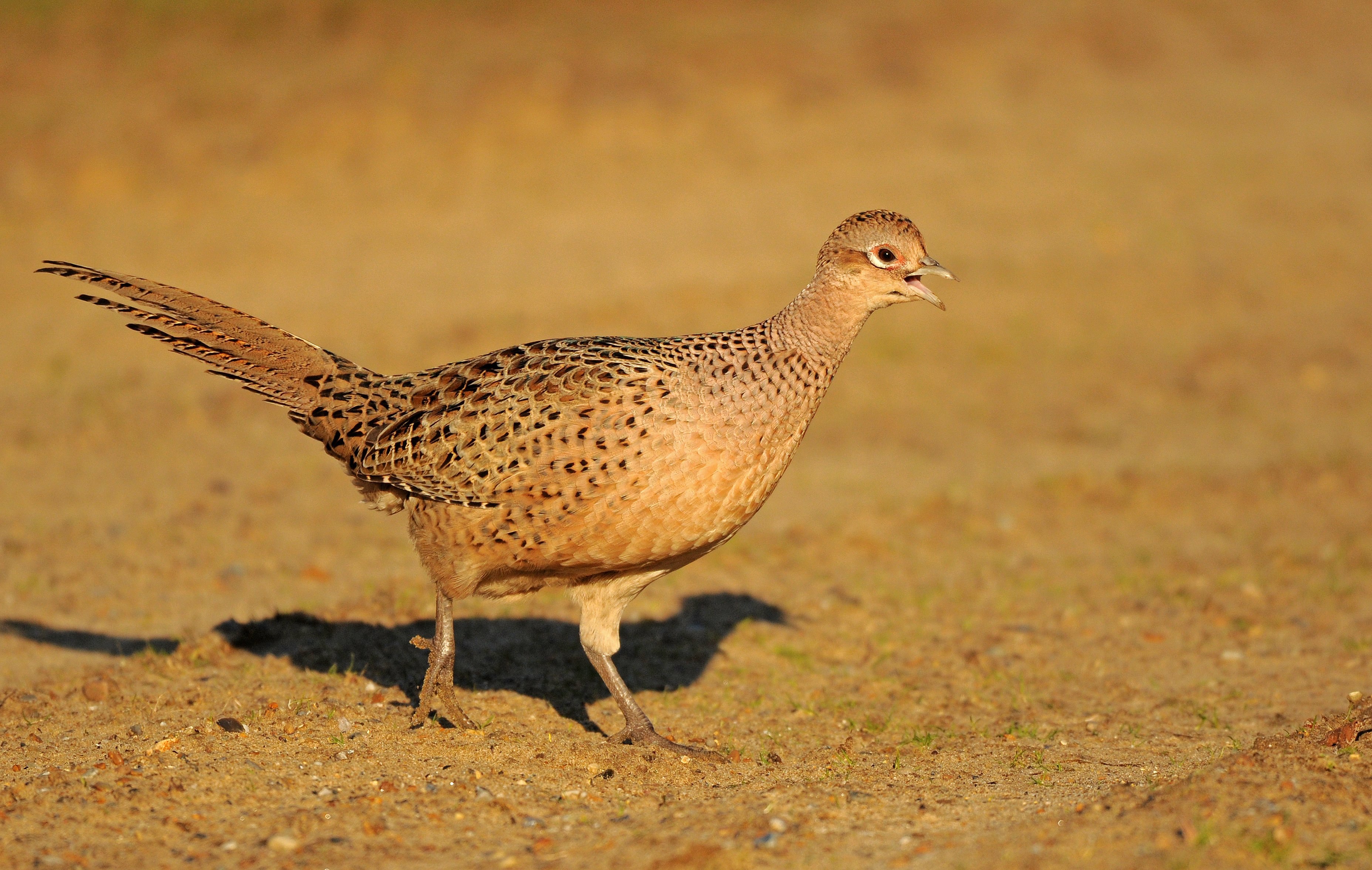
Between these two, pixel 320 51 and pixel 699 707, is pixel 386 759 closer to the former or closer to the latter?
pixel 699 707

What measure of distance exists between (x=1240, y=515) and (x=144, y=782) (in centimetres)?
868

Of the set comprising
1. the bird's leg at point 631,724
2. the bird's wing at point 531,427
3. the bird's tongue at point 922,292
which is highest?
the bird's tongue at point 922,292

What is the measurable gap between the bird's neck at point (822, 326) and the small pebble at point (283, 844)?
9.05 ft

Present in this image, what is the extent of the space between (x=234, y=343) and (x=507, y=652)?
232cm

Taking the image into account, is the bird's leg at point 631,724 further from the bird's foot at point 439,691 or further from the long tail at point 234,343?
the long tail at point 234,343

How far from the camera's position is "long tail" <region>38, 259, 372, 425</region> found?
6.19m

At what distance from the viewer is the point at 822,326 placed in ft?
19.0

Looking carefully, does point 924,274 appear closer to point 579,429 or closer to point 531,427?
point 579,429

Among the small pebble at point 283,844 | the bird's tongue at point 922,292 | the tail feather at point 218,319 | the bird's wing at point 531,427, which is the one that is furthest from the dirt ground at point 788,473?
the bird's tongue at point 922,292

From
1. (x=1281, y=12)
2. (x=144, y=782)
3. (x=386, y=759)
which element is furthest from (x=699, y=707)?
(x=1281, y=12)

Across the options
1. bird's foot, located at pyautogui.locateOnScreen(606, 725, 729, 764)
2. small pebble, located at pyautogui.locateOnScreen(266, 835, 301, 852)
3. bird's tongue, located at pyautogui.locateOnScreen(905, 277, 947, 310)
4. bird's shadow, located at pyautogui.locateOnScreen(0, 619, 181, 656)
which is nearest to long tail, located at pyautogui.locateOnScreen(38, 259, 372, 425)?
bird's shadow, located at pyautogui.locateOnScreen(0, 619, 181, 656)

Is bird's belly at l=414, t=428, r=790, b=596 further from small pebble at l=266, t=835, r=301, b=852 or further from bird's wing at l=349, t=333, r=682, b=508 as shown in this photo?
small pebble at l=266, t=835, r=301, b=852

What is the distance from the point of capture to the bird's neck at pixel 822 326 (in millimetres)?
5785

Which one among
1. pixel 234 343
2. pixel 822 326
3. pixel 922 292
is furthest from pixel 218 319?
pixel 922 292
